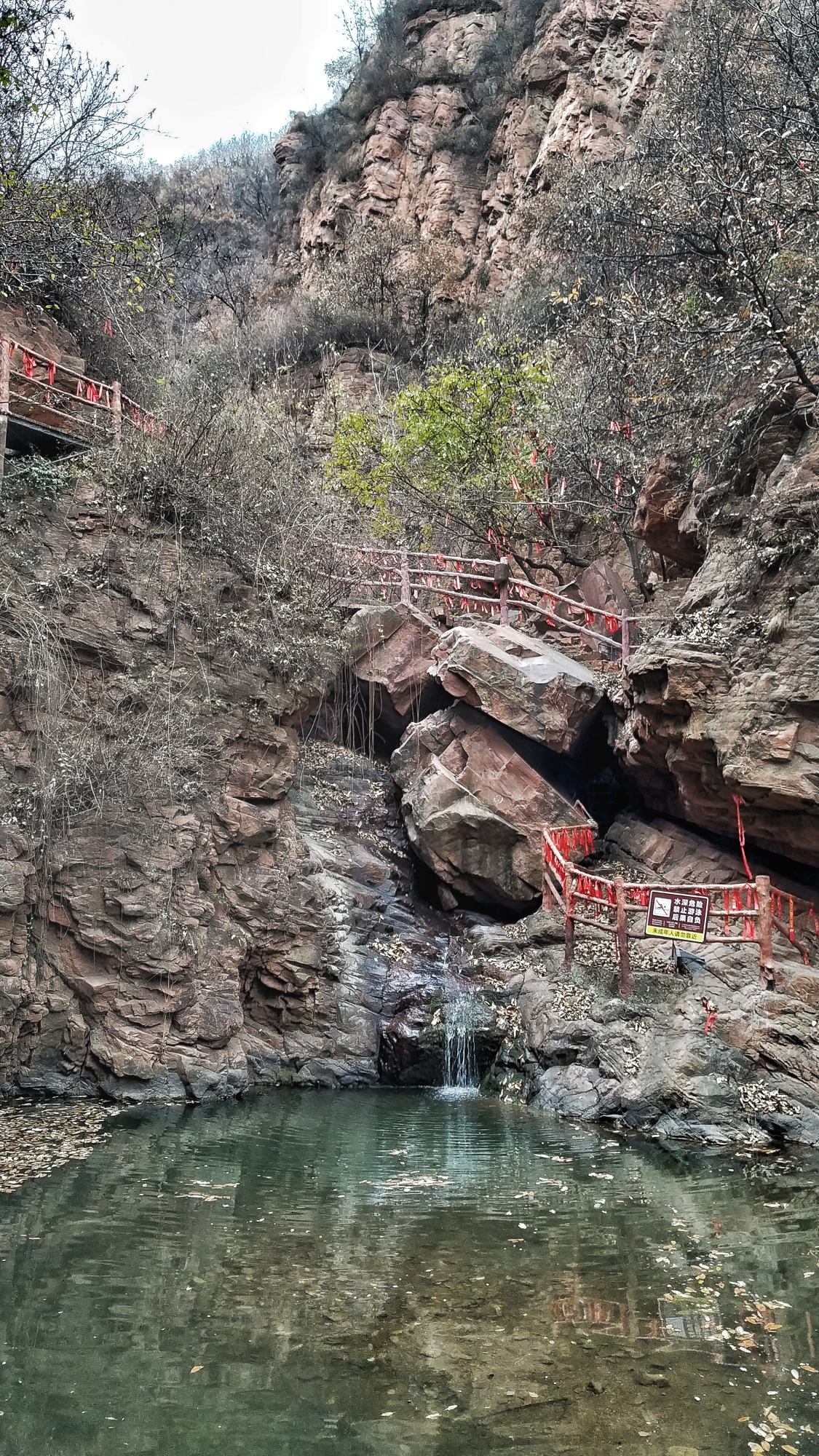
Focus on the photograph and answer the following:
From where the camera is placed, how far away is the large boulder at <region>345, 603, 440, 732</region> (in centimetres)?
1814

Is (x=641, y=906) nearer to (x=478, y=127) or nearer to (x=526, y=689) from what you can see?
(x=526, y=689)

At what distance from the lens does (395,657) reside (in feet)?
59.8

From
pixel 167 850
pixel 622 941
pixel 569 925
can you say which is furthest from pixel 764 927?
pixel 167 850

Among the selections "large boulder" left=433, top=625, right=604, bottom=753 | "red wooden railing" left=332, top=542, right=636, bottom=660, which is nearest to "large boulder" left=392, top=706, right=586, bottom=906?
"large boulder" left=433, top=625, right=604, bottom=753

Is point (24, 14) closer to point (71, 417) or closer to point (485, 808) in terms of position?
point (71, 417)

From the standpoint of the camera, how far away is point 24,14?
8.52 meters

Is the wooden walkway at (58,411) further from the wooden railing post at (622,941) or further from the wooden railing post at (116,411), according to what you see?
the wooden railing post at (622,941)

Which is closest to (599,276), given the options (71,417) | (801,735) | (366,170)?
(71,417)

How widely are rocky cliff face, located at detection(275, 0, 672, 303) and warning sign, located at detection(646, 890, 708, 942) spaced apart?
2351 cm

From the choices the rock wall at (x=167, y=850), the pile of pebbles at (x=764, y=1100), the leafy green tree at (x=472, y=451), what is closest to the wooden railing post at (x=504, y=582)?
the leafy green tree at (x=472, y=451)

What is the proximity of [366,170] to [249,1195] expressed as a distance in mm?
36003

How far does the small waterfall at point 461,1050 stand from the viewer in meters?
12.8

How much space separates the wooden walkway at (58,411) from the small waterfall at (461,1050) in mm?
10216

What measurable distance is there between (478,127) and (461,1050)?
33.1 meters
